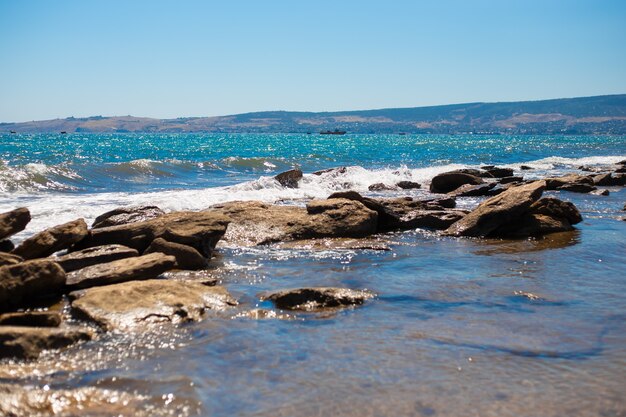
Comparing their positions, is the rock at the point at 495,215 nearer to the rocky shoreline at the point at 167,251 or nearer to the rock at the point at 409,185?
the rocky shoreline at the point at 167,251

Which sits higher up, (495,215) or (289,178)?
(495,215)

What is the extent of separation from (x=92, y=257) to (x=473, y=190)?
42.6 ft

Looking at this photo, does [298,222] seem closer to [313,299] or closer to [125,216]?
[125,216]

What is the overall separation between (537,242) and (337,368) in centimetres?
662

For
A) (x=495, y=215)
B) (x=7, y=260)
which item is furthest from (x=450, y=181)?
(x=7, y=260)

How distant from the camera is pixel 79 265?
7.09 meters

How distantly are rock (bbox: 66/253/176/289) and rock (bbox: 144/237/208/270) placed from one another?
0.71 meters

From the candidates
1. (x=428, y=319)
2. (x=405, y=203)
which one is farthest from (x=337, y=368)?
(x=405, y=203)

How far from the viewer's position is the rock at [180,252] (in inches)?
306

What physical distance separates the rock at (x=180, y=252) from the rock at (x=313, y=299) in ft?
6.37

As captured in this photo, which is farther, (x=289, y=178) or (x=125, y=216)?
(x=289, y=178)

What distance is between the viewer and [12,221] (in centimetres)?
754

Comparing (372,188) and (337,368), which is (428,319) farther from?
(372,188)

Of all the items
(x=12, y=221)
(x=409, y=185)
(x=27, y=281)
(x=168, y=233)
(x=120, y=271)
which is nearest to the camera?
(x=27, y=281)
